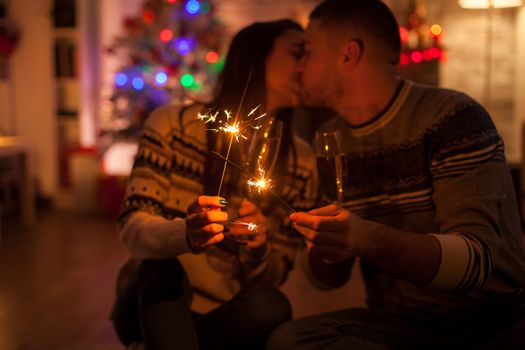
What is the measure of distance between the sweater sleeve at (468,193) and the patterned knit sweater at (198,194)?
0.45 metres

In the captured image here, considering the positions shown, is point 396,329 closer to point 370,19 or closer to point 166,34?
point 370,19

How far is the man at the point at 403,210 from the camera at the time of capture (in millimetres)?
1031

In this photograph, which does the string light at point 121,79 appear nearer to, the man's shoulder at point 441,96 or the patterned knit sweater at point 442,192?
the patterned knit sweater at point 442,192

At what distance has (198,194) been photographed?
4.99 ft

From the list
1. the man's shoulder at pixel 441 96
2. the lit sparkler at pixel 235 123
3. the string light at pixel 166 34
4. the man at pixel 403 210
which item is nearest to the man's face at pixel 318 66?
the man at pixel 403 210

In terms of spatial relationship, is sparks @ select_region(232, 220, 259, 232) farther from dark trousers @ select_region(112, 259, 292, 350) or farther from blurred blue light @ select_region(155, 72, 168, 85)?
blurred blue light @ select_region(155, 72, 168, 85)

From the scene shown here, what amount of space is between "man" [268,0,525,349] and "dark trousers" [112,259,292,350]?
0.12 m

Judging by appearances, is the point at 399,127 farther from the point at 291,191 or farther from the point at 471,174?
the point at 291,191

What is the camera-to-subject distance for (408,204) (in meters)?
1.33

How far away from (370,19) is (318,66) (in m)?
0.18

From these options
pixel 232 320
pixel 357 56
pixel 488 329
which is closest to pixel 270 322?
pixel 232 320

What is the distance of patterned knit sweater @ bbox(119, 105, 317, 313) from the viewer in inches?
56.8

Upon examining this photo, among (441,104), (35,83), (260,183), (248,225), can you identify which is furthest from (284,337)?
(35,83)

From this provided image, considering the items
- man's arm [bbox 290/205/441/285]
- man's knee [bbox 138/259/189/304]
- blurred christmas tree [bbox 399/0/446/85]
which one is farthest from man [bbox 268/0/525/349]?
blurred christmas tree [bbox 399/0/446/85]
